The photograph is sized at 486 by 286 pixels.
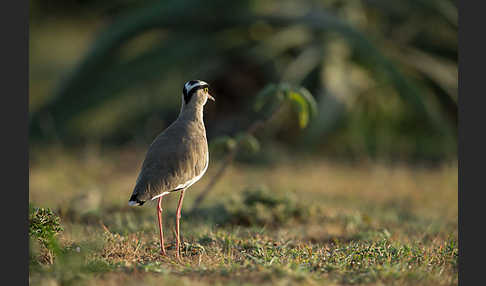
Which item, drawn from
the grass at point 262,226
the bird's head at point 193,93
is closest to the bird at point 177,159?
the bird's head at point 193,93

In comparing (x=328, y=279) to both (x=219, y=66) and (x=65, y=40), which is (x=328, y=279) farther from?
(x=65, y=40)

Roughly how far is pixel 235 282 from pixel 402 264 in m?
1.07

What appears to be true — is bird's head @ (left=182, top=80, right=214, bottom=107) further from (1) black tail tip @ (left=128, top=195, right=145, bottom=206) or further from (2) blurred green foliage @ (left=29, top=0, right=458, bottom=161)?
(2) blurred green foliage @ (left=29, top=0, right=458, bottom=161)

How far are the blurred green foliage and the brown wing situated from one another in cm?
423

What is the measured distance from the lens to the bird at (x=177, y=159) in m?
3.14

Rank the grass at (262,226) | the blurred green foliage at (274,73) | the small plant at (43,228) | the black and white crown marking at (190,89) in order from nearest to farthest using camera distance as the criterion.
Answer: the grass at (262,226) → the small plant at (43,228) → the black and white crown marking at (190,89) → the blurred green foliage at (274,73)

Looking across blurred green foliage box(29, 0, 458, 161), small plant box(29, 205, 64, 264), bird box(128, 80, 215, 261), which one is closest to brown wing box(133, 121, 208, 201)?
bird box(128, 80, 215, 261)

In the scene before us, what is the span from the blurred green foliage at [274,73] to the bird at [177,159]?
4.06 meters

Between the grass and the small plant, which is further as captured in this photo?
the small plant

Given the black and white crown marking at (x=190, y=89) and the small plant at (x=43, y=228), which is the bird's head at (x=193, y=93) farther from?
the small plant at (x=43, y=228)

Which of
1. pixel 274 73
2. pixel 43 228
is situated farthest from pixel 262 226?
pixel 274 73

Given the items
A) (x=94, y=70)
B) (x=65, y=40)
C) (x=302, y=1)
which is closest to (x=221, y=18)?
(x=302, y=1)

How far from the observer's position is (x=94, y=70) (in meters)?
8.16

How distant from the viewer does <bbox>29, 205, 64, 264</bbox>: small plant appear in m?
3.25
